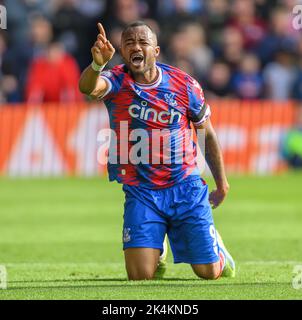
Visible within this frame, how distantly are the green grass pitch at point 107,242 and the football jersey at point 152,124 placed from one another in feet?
3.08

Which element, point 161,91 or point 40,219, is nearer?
point 161,91

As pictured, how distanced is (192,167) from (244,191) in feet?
28.5

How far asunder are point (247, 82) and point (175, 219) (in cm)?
1267

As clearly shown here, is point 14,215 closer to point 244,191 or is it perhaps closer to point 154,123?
point 244,191

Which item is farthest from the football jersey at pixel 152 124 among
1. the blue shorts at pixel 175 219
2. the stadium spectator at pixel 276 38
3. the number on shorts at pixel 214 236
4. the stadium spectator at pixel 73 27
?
the stadium spectator at pixel 73 27

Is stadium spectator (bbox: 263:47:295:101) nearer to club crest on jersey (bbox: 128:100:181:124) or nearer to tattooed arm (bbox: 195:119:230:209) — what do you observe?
tattooed arm (bbox: 195:119:230:209)

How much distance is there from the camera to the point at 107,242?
1353cm

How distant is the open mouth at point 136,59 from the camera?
9539mm

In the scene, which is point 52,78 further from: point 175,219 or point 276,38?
point 175,219

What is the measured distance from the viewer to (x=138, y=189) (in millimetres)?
9922

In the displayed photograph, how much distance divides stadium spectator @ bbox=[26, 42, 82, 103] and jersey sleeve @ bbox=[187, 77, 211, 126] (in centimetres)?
1185
